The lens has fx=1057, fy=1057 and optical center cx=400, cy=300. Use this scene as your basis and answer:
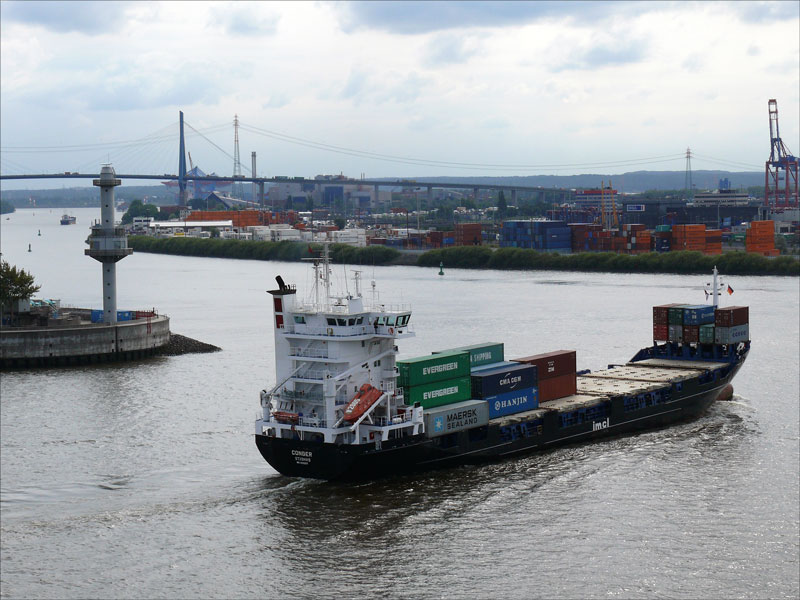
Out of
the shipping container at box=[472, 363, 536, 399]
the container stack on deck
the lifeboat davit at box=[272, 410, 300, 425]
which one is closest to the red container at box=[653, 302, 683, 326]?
the container stack on deck

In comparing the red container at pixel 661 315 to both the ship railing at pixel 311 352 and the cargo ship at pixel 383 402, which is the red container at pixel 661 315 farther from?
the ship railing at pixel 311 352

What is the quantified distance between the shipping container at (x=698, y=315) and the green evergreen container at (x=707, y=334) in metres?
0.29

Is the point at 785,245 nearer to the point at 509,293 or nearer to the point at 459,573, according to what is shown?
the point at 509,293

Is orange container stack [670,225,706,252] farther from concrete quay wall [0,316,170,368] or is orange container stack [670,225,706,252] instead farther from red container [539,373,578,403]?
red container [539,373,578,403]

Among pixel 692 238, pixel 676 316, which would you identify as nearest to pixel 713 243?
pixel 692 238

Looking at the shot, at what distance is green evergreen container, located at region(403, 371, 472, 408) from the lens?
24156mm

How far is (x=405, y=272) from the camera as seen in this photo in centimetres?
9075

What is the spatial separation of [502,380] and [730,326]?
11.4m

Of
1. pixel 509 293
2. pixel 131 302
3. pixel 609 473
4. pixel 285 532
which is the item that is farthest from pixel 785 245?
pixel 285 532

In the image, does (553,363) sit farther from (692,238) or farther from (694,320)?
(692,238)

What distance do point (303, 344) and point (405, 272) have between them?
221 feet

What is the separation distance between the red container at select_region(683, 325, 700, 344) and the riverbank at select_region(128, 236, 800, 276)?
135ft

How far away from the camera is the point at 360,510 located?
70.9 feet

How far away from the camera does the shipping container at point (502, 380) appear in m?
25.9
